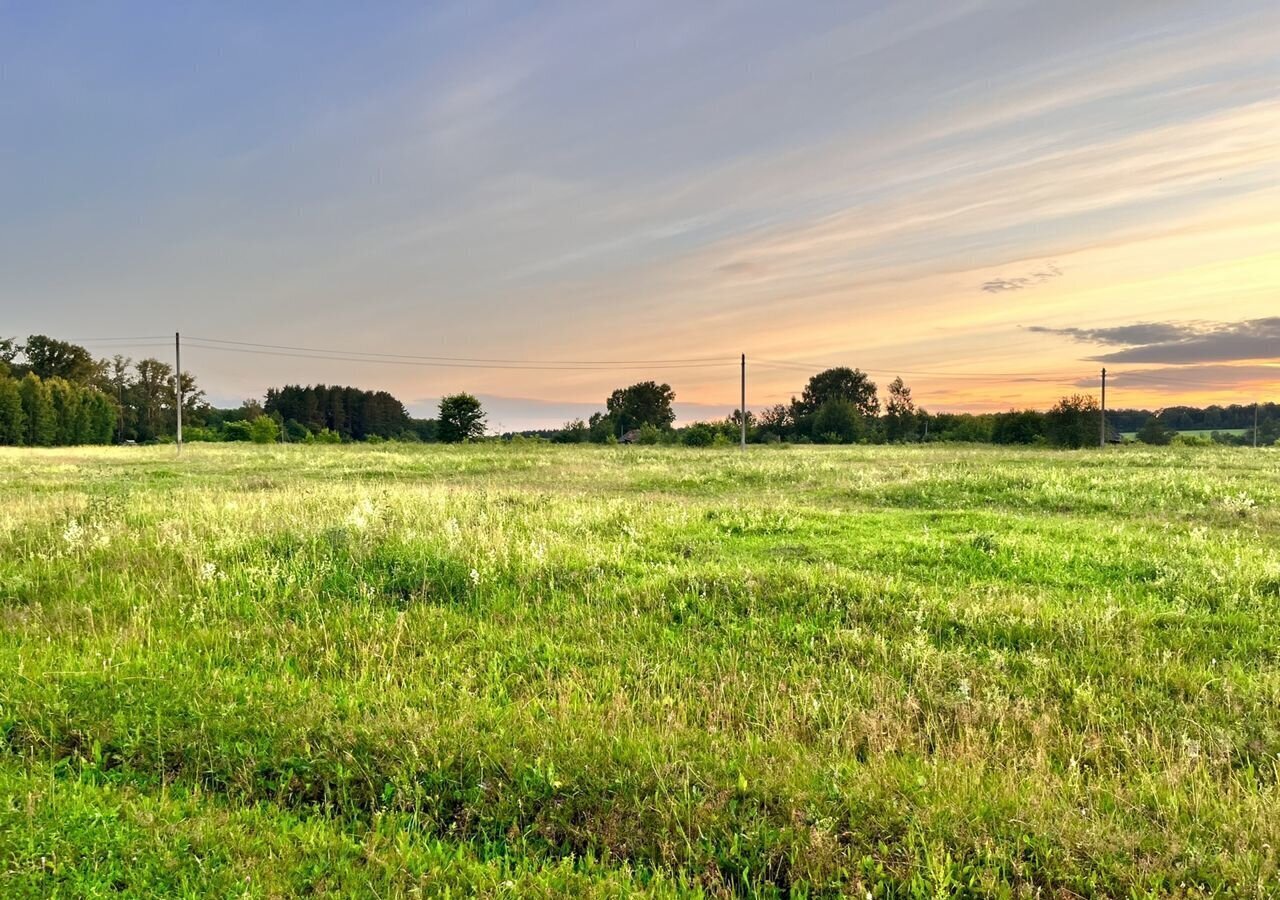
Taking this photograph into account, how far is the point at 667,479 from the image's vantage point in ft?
86.2

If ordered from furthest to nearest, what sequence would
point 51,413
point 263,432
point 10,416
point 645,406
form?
1. point 645,406
2. point 263,432
3. point 51,413
4. point 10,416

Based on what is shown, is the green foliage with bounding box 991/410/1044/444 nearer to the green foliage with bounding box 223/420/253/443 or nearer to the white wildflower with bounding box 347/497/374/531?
the white wildflower with bounding box 347/497/374/531

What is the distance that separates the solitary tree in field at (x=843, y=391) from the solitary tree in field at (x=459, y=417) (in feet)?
203

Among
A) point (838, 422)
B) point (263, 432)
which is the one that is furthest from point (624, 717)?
point (838, 422)

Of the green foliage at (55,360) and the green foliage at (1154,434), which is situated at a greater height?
the green foliage at (55,360)

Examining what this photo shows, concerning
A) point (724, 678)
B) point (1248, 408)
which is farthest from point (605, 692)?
point (1248, 408)

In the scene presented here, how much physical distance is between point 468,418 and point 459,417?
127 centimetres

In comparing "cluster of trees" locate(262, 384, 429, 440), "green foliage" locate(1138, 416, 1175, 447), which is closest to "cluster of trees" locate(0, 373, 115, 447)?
"cluster of trees" locate(262, 384, 429, 440)

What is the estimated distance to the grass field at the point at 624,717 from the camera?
11.5 feet

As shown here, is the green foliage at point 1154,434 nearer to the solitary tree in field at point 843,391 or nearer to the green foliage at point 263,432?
the solitary tree in field at point 843,391

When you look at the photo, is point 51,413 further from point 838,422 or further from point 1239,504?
point 1239,504

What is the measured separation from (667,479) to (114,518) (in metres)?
17.7

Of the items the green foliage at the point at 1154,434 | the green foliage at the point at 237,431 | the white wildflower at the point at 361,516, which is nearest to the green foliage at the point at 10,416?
the green foliage at the point at 237,431

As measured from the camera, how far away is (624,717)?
4941 millimetres
